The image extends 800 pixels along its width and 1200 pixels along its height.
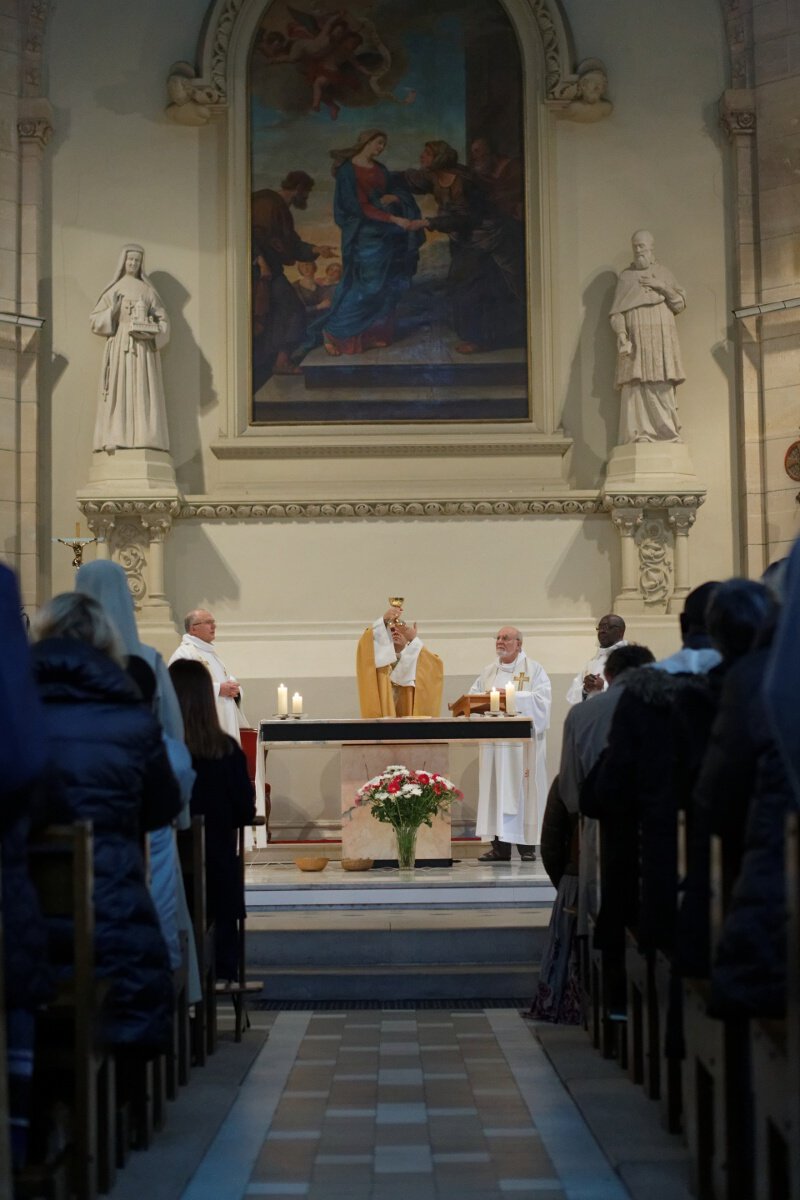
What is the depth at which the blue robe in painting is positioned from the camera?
14.5 meters

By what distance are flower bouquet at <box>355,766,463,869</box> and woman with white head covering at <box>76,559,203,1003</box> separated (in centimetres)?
474

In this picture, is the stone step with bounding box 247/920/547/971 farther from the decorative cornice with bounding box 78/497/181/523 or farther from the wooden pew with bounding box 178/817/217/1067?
the decorative cornice with bounding box 78/497/181/523

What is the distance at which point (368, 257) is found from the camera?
1451cm

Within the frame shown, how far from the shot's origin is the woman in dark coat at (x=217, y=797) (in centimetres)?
684

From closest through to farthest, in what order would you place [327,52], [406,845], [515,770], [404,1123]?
[404,1123] < [406,845] < [515,770] < [327,52]

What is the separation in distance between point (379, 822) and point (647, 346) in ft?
15.5

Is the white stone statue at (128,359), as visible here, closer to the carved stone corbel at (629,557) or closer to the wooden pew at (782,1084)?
the carved stone corbel at (629,557)

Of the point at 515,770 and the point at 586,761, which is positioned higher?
the point at 586,761

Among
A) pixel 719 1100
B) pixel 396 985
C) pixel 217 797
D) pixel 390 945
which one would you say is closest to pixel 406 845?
pixel 390 945

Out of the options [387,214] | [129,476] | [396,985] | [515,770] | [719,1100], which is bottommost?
[396,985]

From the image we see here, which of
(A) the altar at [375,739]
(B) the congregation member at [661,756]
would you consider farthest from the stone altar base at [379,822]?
(B) the congregation member at [661,756]

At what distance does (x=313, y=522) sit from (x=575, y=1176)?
9634mm

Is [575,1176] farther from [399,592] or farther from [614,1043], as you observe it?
[399,592]

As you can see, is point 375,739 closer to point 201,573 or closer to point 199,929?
point 201,573
